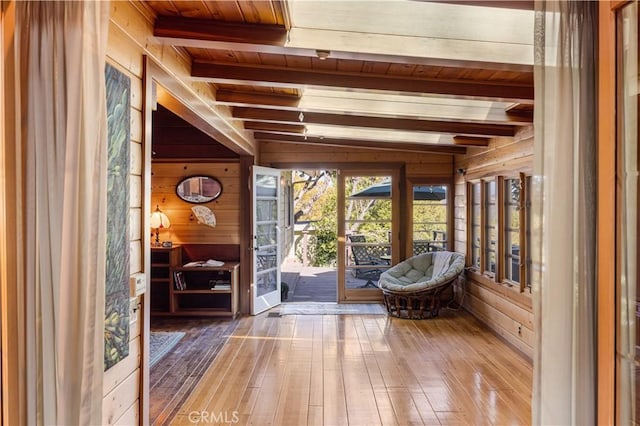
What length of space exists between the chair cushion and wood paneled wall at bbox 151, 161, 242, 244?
87.5 inches

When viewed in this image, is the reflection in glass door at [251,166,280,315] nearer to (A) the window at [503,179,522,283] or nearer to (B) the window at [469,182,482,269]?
(B) the window at [469,182,482,269]

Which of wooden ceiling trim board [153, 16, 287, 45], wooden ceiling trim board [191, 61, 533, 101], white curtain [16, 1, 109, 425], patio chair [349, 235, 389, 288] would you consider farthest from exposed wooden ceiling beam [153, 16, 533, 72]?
patio chair [349, 235, 389, 288]

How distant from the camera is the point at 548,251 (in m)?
1.15

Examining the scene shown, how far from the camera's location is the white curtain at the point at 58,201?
1183mm

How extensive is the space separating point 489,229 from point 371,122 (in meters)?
2.07

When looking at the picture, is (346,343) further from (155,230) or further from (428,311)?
(155,230)

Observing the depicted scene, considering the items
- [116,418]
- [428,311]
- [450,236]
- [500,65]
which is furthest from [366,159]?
[116,418]

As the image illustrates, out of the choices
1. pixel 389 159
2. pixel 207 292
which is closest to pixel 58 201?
pixel 207 292

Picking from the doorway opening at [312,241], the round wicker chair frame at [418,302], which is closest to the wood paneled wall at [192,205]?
the doorway opening at [312,241]

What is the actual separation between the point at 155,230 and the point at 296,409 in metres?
3.53

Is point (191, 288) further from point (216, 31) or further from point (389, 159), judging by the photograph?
point (216, 31)

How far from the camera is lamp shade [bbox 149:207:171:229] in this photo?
17.3 feet

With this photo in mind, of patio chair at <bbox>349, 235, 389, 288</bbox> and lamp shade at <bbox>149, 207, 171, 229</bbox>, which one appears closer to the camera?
lamp shade at <bbox>149, 207, 171, 229</bbox>

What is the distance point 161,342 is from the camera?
420 cm
